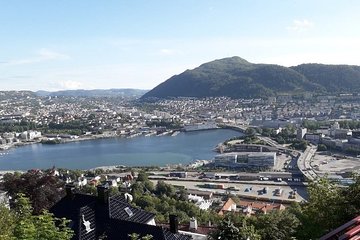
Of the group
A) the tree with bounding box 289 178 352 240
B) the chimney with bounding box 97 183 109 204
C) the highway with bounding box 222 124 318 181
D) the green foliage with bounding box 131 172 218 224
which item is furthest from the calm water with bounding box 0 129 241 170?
the tree with bounding box 289 178 352 240

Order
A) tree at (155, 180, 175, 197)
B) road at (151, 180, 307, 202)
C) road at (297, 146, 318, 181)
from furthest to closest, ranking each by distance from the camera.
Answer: road at (297, 146, 318, 181)
road at (151, 180, 307, 202)
tree at (155, 180, 175, 197)

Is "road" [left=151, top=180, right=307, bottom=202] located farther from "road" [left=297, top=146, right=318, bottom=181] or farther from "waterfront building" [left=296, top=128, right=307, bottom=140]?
"waterfront building" [left=296, top=128, right=307, bottom=140]

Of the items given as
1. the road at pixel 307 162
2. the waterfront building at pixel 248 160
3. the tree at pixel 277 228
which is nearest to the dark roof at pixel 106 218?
the tree at pixel 277 228

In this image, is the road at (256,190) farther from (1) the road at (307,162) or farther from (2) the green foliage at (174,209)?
(2) the green foliage at (174,209)

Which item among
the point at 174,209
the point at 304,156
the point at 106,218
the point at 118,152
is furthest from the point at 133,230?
the point at 118,152

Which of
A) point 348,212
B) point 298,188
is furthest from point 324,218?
point 298,188

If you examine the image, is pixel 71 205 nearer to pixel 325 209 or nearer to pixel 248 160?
pixel 325 209
